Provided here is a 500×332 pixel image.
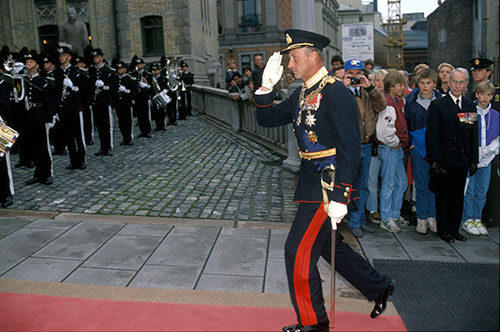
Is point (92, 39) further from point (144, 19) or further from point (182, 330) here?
point (182, 330)

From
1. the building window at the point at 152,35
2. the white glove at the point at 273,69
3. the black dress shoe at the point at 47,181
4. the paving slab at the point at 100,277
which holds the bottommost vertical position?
the paving slab at the point at 100,277

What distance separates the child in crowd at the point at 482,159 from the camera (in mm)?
5836

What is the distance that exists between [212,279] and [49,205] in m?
3.88

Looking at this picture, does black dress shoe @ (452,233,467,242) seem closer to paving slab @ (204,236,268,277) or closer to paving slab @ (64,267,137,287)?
paving slab @ (204,236,268,277)

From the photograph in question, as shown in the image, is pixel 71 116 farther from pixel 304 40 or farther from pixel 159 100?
pixel 304 40

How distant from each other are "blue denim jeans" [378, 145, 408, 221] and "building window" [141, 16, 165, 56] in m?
20.4

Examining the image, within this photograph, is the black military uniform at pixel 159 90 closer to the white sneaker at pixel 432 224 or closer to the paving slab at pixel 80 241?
the paving slab at pixel 80 241

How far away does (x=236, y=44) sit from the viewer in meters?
48.4

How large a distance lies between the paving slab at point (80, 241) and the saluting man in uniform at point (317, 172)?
2.83m

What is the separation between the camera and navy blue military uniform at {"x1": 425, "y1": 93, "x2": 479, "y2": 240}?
18.4 ft

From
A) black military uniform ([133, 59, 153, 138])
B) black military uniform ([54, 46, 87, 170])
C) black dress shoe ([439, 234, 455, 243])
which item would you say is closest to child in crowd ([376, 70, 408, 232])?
black dress shoe ([439, 234, 455, 243])

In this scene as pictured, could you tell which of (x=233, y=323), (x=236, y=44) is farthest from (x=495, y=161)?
(x=236, y=44)

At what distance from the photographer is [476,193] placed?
239 inches

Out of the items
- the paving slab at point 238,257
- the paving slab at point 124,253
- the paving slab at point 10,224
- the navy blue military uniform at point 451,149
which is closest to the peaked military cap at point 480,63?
the navy blue military uniform at point 451,149
